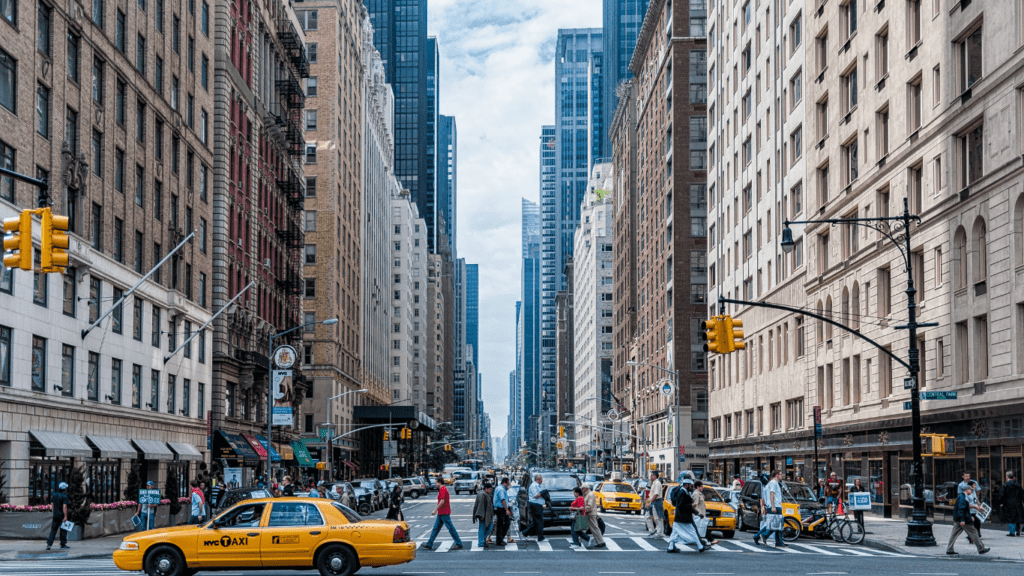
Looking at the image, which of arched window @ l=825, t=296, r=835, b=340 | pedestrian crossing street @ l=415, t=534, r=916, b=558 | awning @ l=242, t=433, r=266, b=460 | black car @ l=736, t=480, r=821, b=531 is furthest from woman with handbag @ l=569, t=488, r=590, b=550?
awning @ l=242, t=433, r=266, b=460

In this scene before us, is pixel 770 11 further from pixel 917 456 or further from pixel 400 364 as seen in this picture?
pixel 400 364

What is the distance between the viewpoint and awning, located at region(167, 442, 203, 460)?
52.3 meters

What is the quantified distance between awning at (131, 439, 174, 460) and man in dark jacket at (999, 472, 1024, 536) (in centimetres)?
3250

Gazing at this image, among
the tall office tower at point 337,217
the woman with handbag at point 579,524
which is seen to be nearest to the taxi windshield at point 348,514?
the woman with handbag at point 579,524

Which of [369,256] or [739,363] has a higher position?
[369,256]

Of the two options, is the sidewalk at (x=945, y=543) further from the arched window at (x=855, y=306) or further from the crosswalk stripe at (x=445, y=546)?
the arched window at (x=855, y=306)

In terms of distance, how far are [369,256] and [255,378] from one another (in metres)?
65.1

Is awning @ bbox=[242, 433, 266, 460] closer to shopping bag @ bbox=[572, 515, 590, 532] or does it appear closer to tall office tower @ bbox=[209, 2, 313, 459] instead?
tall office tower @ bbox=[209, 2, 313, 459]

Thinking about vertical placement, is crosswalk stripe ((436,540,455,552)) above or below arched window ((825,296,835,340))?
below

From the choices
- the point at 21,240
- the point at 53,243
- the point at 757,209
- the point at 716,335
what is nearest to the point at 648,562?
the point at 716,335

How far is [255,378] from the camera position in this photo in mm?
69312

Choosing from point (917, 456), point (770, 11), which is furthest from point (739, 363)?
point (917, 456)

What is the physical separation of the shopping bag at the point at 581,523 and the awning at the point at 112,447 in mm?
20936

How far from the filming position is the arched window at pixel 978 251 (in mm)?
39375
